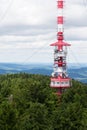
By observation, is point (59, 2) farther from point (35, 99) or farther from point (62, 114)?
Answer: point (62, 114)

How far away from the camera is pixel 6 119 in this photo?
52.9 metres

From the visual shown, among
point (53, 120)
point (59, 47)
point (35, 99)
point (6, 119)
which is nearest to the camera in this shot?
point (6, 119)

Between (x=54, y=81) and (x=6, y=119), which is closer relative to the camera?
(x=6, y=119)

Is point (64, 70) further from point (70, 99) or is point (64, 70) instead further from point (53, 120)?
point (53, 120)

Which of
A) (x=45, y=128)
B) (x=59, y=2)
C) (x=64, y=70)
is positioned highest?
(x=59, y=2)

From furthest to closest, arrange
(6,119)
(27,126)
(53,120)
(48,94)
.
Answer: (48,94), (53,120), (27,126), (6,119)

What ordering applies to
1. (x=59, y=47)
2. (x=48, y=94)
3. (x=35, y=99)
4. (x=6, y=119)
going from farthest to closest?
(x=59, y=47)
(x=48, y=94)
(x=35, y=99)
(x=6, y=119)

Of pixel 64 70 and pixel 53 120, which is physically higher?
pixel 64 70

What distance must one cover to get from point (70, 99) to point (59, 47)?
14.6m

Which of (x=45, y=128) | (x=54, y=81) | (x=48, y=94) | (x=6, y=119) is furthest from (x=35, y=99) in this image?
(x=6, y=119)

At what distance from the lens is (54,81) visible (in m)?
114

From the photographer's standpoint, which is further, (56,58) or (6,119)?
(56,58)

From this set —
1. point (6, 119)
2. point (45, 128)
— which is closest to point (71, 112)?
point (45, 128)

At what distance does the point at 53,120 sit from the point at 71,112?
3.50 metres
